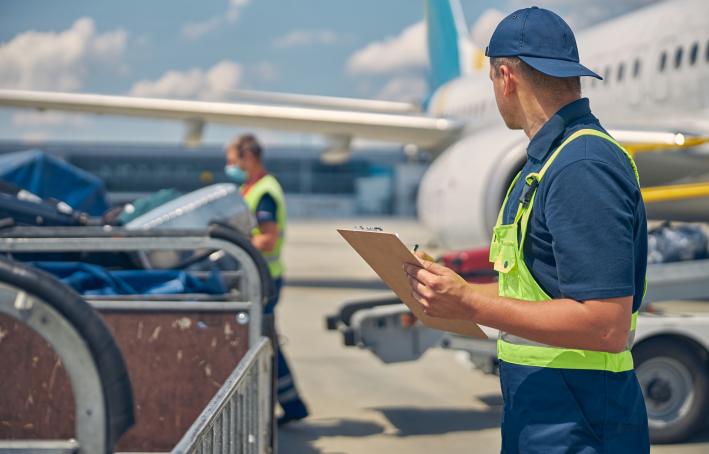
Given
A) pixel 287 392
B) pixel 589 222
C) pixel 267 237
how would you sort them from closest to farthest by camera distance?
pixel 589 222 → pixel 287 392 → pixel 267 237

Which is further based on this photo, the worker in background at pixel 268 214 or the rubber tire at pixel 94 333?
the worker in background at pixel 268 214

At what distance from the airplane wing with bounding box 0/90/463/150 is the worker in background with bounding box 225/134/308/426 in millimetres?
8175

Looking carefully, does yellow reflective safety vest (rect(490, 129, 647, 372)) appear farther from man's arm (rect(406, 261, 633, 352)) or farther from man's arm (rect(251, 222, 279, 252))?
man's arm (rect(251, 222, 279, 252))

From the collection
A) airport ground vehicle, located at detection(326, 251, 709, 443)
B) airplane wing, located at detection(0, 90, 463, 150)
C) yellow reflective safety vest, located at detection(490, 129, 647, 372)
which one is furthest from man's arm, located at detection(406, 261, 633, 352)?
airplane wing, located at detection(0, 90, 463, 150)

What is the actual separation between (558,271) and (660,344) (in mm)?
3869

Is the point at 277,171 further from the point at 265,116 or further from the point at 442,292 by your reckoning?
the point at 442,292

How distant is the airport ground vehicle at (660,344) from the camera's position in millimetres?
5547

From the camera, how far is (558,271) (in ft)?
6.75

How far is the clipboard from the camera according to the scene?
212 centimetres

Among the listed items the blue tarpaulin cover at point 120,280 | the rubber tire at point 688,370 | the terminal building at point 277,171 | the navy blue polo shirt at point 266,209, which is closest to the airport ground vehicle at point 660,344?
the rubber tire at point 688,370

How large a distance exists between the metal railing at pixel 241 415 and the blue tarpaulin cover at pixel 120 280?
Result: 0.66 metres

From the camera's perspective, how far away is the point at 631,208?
2059 mm

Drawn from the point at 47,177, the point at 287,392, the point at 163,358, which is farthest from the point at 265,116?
the point at 163,358

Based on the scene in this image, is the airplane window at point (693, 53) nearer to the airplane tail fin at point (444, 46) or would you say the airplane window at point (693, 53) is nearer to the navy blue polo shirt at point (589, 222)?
the navy blue polo shirt at point (589, 222)
